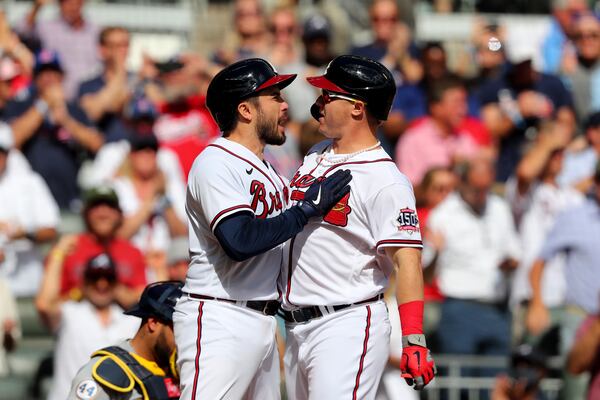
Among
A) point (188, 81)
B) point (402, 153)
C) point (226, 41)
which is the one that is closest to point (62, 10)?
point (188, 81)

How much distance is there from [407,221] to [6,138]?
16.4 feet

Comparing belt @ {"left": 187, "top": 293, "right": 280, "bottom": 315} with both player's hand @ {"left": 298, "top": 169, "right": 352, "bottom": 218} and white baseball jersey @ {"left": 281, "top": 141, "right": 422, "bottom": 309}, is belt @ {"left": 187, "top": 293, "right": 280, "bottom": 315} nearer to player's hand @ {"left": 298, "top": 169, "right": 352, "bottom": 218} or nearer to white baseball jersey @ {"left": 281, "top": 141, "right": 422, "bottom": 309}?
white baseball jersey @ {"left": 281, "top": 141, "right": 422, "bottom": 309}

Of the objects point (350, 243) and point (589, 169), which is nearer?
point (350, 243)

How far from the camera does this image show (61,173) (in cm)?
1002

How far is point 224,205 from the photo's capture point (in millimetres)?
5426

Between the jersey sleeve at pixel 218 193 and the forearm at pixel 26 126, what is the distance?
455 cm

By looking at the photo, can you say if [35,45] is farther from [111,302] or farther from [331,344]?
[331,344]

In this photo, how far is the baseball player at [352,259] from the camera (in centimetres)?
545

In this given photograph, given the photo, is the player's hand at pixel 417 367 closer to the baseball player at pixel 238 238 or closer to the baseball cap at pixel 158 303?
the baseball player at pixel 238 238

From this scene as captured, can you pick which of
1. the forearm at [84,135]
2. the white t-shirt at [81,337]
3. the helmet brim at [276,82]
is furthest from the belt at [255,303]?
the forearm at [84,135]

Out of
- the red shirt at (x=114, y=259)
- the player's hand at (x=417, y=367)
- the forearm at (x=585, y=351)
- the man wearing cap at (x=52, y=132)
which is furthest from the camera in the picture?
the man wearing cap at (x=52, y=132)

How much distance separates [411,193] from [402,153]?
495cm

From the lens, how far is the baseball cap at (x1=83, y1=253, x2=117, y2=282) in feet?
26.4

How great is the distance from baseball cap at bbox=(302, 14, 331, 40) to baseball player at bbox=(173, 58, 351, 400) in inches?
195
